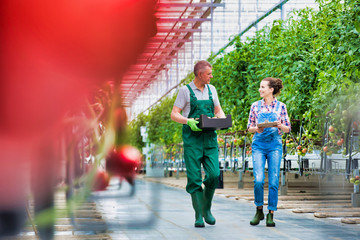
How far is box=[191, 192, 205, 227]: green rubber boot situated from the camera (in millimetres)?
4105

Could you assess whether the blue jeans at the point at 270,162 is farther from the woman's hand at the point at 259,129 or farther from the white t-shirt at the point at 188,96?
the white t-shirt at the point at 188,96

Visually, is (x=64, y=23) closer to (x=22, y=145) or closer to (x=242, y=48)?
(x=22, y=145)

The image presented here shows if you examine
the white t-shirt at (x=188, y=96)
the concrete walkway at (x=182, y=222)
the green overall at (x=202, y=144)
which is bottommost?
the concrete walkway at (x=182, y=222)

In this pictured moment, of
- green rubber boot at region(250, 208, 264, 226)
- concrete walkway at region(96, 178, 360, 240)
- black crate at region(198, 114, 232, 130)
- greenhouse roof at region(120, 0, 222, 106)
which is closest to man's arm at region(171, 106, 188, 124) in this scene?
black crate at region(198, 114, 232, 130)

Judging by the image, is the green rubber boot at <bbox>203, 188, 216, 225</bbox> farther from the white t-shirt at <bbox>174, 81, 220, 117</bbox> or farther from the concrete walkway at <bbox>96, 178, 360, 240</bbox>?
the white t-shirt at <bbox>174, 81, 220, 117</bbox>

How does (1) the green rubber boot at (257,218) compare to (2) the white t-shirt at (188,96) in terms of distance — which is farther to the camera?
(1) the green rubber boot at (257,218)

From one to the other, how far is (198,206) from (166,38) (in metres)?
3.40

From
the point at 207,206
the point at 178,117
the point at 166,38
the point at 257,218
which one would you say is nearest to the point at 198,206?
the point at 207,206

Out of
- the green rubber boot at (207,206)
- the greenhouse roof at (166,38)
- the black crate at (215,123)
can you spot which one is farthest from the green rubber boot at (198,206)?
the greenhouse roof at (166,38)

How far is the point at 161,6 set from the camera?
0.76 meters

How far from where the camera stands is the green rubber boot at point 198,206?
4.11 m

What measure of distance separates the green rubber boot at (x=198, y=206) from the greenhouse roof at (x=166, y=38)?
3.30m

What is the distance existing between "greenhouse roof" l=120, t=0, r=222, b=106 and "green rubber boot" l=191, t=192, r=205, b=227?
330 cm

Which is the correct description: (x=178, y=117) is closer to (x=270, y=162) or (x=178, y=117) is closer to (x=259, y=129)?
(x=259, y=129)
